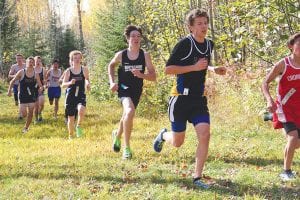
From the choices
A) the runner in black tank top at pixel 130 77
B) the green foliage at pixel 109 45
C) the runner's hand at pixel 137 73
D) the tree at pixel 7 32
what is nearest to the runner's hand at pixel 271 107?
the runner's hand at pixel 137 73

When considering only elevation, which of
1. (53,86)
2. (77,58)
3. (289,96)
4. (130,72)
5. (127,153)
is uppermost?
(77,58)

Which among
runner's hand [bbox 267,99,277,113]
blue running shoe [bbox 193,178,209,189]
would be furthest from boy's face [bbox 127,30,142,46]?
runner's hand [bbox 267,99,277,113]

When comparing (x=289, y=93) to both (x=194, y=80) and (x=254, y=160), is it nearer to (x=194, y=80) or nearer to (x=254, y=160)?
(x=194, y=80)

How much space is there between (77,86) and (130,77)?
10.6 feet

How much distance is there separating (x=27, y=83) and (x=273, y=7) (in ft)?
23.7

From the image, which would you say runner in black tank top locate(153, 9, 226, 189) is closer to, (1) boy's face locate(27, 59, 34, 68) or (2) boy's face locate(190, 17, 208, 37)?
(2) boy's face locate(190, 17, 208, 37)

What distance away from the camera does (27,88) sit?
1290 centimetres

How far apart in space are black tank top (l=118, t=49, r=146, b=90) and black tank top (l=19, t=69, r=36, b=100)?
5.54m

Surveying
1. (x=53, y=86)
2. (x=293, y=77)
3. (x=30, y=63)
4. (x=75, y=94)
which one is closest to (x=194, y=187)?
(x=293, y=77)

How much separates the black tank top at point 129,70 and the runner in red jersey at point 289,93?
2587 millimetres

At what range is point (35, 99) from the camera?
43.0 feet

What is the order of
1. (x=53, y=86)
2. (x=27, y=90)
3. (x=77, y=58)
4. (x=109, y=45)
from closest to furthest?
(x=77, y=58), (x=27, y=90), (x=53, y=86), (x=109, y=45)

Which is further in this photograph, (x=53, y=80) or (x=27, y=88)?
(x=53, y=80)

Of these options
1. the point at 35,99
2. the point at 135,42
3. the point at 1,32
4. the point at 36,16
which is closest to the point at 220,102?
the point at 35,99
